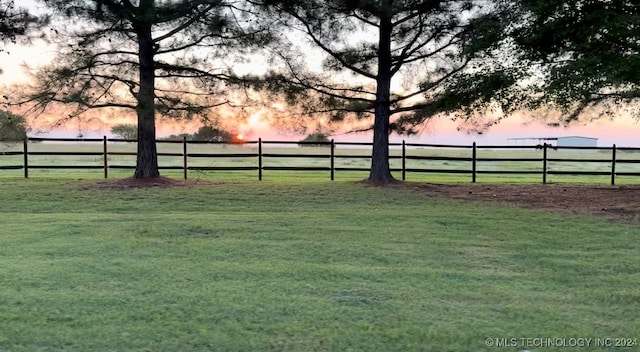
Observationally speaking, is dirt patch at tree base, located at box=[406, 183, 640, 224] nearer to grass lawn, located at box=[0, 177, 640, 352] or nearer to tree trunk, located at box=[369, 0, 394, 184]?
tree trunk, located at box=[369, 0, 394, 184]

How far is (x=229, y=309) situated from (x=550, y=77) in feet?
24.5

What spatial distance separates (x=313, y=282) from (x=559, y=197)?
8.16 m

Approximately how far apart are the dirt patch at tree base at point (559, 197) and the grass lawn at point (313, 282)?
3.69 ft

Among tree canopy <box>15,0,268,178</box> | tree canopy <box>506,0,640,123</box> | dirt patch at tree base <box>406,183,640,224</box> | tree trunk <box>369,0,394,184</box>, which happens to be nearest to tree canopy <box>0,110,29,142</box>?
tree canopy <box>15,0,268,178</box>

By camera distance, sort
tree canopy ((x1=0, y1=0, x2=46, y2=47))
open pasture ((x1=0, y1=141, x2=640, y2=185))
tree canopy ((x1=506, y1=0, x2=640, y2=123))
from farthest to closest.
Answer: open pasture ((x1=0, y1=141, x2=640, y2=185)), tree canopy ((x1=0, y1=0, x2=46, y2=47)), tree canopy ((x1=506, y1=0, x2=640, y2=123))

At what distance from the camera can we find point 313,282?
3984 mm

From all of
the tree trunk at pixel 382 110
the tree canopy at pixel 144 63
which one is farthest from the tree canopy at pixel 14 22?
the tree trunk at pixel 382 110

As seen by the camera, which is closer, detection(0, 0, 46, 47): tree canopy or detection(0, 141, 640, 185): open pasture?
detection(0, 0, 46, 47): tree canopy

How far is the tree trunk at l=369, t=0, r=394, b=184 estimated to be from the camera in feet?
42.9

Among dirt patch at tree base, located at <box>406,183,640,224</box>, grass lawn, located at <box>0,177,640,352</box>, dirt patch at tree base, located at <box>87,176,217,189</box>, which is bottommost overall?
grass lawn, located at <box>0,177,640,352</box>

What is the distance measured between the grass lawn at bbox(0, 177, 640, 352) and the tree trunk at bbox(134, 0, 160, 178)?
15.7 feet

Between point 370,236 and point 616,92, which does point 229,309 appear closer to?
point 370,236

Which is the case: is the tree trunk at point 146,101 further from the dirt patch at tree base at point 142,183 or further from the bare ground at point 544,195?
the bare ground at point 544,195

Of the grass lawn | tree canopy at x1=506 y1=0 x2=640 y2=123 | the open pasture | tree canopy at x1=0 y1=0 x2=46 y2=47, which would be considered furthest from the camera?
the open pasture
